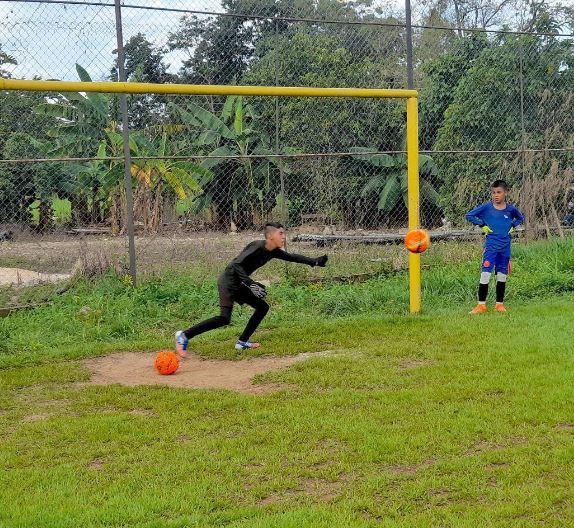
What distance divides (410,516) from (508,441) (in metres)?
1.41

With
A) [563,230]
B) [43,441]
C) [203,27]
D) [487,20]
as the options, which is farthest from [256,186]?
[487,20]

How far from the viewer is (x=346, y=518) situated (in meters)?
4.25

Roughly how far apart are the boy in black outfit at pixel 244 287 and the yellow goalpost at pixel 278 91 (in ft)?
5.25

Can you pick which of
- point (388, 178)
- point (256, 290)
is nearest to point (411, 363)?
point (256, 290)

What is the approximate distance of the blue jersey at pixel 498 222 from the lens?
10.3m

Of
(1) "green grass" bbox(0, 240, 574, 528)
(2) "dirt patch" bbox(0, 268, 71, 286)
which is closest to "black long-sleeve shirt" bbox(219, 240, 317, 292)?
(1) "green grass" bbox(0, 240, 574, 528)

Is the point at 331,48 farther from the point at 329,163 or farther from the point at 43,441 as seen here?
the point at 43,441

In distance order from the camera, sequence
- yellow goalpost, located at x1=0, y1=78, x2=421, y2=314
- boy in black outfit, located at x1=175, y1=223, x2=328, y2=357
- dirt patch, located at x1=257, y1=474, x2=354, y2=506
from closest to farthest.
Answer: dirt patch, located at x1=257, y1=474, x2=354, y2=506
yellow goalpost, located at x1=0, y1=78, x2=421, y2=314
boy in black outfit, located at x1=175, y1=223, x2=328, y2=357

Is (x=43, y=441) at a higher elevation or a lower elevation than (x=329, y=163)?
lower

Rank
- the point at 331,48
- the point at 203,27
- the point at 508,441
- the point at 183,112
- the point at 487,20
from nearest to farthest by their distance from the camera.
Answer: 1. the point at 508,441
2. the point at 203,27
3. the point at 183,112
4. the point at 331,48
5. the point at 487,20

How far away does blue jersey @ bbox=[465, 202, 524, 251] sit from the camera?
33.9ft

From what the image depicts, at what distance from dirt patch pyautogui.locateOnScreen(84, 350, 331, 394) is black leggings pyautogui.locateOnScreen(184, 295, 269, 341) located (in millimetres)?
297

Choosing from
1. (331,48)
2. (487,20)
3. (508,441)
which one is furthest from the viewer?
(487,20)

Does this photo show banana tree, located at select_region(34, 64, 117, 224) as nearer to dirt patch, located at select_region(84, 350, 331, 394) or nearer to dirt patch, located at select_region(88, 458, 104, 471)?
dirt patch, located at select_region(84, 350, 331, 394)
